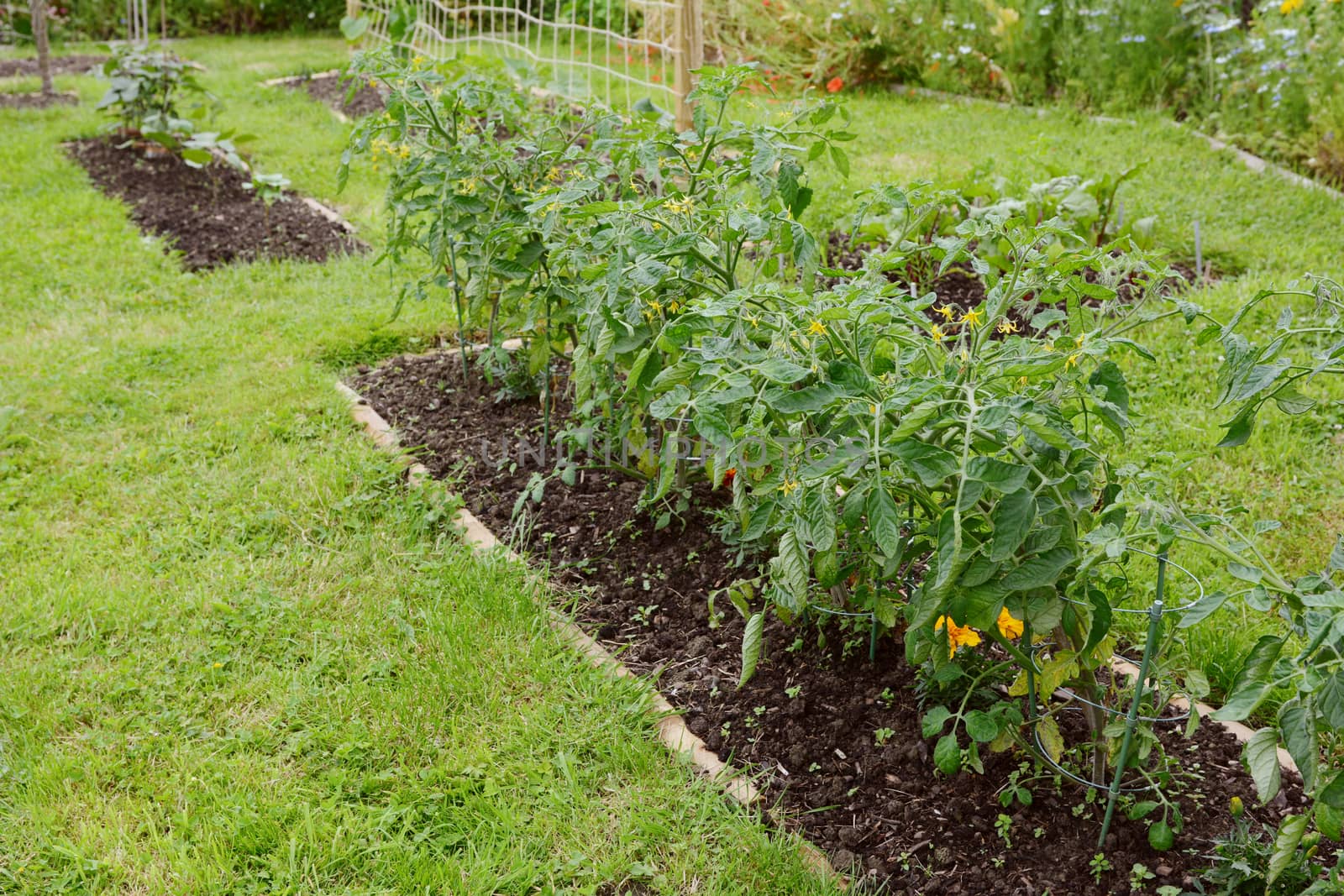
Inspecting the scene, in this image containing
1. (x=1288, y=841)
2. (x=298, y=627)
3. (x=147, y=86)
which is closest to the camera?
(x=1288, y=841)

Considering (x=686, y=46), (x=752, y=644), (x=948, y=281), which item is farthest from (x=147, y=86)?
(x=752, y=644)

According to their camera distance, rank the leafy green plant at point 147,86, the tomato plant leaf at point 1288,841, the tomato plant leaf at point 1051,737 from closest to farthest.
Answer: the tomato plant leaf at point 1288,841
the tomato plant leaf at point 1051,737
the leafy green plant at point 147,86

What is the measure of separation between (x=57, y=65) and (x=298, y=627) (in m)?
10.1

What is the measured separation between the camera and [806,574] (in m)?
1.85

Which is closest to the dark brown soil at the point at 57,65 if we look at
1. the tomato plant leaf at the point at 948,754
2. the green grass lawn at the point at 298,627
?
the green grass lawn at the point at 298,627

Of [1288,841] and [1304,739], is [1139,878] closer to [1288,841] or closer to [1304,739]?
[1288,841]

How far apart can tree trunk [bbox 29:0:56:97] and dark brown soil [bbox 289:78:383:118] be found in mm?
1779

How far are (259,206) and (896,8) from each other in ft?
15.4

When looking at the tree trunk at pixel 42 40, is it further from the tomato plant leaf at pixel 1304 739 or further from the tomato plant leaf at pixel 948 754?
the tomato plant leaf at pixel 1304 739

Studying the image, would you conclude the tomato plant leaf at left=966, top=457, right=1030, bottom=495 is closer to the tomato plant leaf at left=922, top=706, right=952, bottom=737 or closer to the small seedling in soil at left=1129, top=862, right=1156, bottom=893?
the tomato plant leaf at left=922, top=706, right=952, bottom=737

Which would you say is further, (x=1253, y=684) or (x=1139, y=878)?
(x=1139, y=878)

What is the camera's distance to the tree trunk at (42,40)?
804 cm

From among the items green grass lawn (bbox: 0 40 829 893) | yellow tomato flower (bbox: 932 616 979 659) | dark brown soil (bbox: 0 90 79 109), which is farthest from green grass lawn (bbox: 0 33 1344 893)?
dark brown soil (bbox: 0 90 79 109)

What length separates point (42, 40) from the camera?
8391 mm
